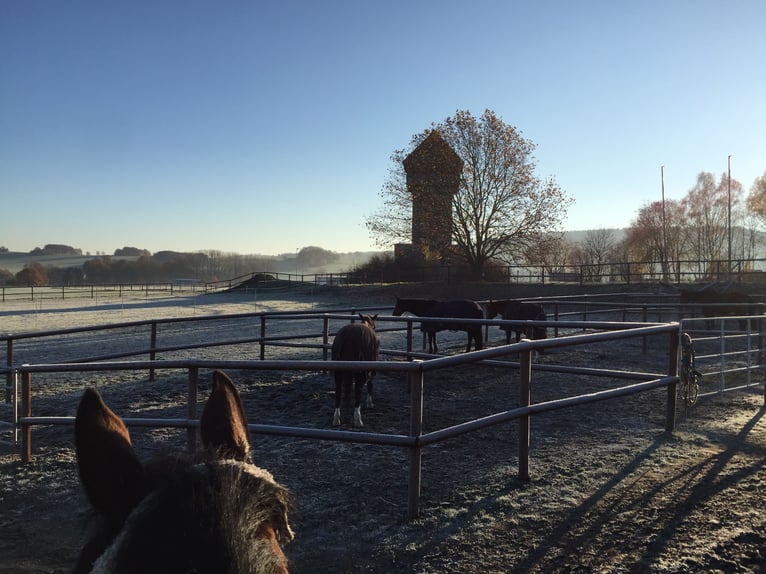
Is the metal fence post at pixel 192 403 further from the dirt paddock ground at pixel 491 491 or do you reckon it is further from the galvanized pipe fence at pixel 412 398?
the dirt paddock ground at pixel 491 491

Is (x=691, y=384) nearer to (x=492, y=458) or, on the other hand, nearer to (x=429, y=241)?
(x=492, y=458)

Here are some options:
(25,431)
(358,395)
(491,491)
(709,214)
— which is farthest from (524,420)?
(709,214)

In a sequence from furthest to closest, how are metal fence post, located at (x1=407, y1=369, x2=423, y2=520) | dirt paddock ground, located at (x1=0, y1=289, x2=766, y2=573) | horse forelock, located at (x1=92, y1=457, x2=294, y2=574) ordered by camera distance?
metal fence post, located at (x1=407, y1=369, x2=423, y2=520) → dirt paddock ground, located at (x1=0, y1=289, x2=766, y2=573) → horse forelock, located at (x1=92, y1=457, x2=294, y2=574)

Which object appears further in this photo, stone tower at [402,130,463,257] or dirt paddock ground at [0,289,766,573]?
stone tower at [402,130,463,257]

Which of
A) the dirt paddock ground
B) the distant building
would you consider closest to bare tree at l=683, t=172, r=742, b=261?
the distant building

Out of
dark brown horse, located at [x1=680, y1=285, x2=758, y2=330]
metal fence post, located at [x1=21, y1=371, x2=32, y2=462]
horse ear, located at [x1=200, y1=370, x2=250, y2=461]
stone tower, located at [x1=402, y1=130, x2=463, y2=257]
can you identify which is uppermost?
stone tower, located at [x1=402, y1=130, x2=463, y2=257]

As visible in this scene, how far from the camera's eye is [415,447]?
11.5 ft

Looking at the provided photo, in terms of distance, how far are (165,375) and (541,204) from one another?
2728 centimetres

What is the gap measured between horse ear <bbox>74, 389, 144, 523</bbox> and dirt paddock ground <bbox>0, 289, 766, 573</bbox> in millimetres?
153

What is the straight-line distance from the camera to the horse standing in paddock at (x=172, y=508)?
1.01 meters

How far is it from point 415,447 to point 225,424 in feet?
7.47

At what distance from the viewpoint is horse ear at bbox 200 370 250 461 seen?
55.0 inches

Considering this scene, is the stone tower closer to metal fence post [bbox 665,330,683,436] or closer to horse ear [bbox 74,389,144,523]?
metal fence post [bbox 665,330,683,436]

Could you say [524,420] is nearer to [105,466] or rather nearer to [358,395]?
[358,395]
